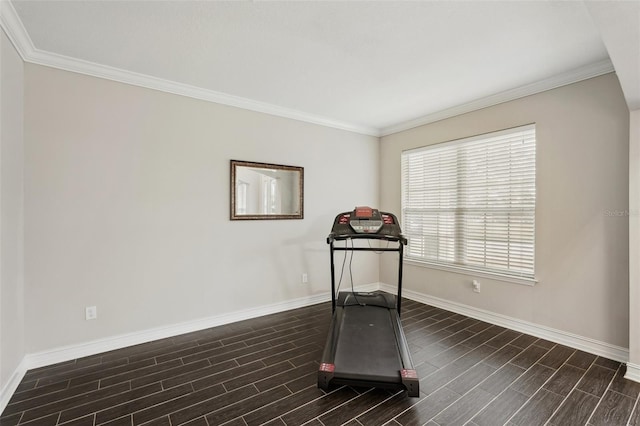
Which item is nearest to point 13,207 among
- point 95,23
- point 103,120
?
point 103,120

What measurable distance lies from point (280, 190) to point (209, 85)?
1.47 metres

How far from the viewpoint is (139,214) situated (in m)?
2.95

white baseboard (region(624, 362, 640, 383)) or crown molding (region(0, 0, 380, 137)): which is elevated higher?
crown molding (region(0, 0, 380, 137))

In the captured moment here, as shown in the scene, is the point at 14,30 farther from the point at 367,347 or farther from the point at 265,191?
the point at 367,347

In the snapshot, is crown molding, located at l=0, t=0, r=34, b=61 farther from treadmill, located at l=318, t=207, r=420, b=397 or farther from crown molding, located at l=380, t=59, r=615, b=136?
crown molding, located at l=380, t=59, r=615, b=136

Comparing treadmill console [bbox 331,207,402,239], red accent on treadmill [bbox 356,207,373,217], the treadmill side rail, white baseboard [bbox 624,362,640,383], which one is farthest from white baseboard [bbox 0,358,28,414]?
white baseboard [bbox 624,362,640,383]

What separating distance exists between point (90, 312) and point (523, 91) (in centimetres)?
493

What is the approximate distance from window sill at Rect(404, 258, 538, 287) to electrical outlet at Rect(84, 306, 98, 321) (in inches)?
153

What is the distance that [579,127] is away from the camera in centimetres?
284

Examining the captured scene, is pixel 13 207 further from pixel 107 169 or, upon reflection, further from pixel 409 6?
pixel 409 6

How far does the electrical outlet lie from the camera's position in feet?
8.85

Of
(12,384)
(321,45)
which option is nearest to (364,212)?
(321,45)

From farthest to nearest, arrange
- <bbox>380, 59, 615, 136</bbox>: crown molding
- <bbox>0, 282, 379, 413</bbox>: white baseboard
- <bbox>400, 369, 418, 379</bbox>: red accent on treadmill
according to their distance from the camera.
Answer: <bbox>380, 59, 615, 136</bbox>: crown molding, <bbox>0, 282, 379, 413</bbox>: white baseboard, <bbox>400, 369, 418, 379</bbox>: red accent on treadmill

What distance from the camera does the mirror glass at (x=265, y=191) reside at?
355cm
